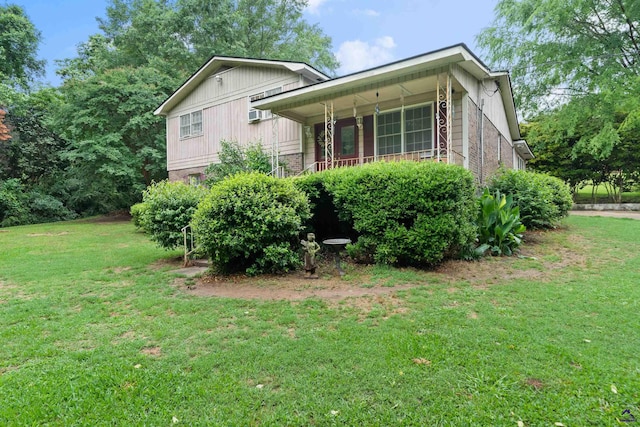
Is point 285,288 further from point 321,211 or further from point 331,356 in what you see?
point 321,211

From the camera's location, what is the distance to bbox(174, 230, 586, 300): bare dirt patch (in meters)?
4.79

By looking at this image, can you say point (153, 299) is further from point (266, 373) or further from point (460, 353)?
point (460, 353)

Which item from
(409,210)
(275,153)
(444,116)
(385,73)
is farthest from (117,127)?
(409,210)

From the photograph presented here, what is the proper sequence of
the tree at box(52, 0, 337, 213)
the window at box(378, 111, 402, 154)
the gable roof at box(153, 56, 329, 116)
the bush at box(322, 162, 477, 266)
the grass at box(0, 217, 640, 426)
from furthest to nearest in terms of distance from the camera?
the tree at box(52, 0, 337, 213), the gable roof at box(153, 56, 329, 116), the window at box(378, 111, 402, 154), the bush at box(322, 162, 477, 266), the grass at box(0, 217, 640, 426)

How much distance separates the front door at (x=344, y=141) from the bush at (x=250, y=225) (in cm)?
561

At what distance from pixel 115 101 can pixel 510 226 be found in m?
18.9

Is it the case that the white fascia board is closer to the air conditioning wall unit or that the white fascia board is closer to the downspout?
the downspout

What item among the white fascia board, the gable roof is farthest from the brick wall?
the gable roof

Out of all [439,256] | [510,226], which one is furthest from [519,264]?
[439,256]

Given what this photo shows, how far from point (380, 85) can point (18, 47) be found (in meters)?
27.2

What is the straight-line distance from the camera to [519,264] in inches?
248

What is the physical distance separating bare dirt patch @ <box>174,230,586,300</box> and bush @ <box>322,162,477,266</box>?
1.27 ft

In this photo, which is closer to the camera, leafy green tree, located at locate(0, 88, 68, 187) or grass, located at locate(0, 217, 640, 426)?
grass, located at locate(0, 217, 640, 426)

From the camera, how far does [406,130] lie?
1038 centimetres
